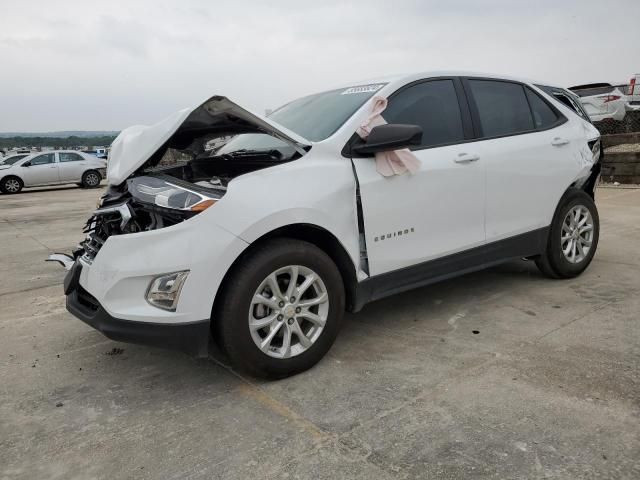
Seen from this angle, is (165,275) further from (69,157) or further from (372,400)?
(69,157)

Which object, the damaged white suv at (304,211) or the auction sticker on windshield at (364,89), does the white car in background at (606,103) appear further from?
the auction sticker on windshield at (364,89)

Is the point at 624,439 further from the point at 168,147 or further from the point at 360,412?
the point at 168,147

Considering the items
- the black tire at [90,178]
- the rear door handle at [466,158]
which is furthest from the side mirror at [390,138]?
the black tire at [90,178]

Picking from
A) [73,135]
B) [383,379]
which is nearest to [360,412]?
[383,379]

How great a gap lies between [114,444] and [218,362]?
907 millimetres

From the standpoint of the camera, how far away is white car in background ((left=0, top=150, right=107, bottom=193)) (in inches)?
730

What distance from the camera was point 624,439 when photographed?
2281mm

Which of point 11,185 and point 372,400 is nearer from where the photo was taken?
point 372,400

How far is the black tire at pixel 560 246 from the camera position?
438cm

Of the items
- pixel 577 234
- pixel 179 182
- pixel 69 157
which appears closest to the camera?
pixel 179 182

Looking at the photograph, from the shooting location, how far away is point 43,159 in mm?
19203

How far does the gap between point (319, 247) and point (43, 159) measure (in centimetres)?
1905

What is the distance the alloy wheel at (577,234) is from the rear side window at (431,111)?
1451 millimetres

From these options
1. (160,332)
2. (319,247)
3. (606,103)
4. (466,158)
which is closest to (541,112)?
(466,158)
